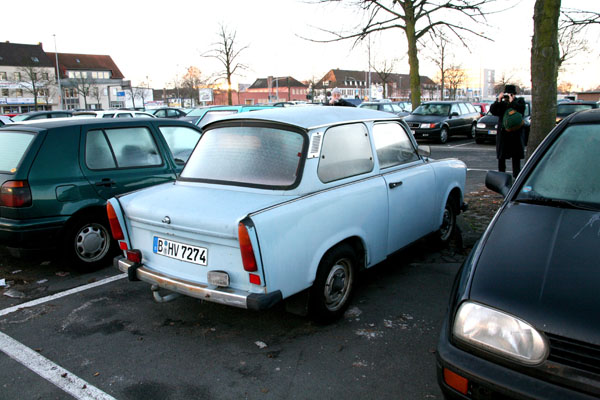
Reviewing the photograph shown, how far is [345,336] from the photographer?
3.70 metres

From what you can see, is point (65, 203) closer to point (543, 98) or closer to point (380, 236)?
point (380, 236)

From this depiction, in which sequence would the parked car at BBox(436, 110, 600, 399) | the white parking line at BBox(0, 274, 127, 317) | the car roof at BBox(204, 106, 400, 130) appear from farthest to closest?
1. the white parking line at BBox(0, 274, 127, 317)
2. the car roof at BBox(204, 106, 400, 130)
3. the parked car at BBox(436, 110, 600, 399)

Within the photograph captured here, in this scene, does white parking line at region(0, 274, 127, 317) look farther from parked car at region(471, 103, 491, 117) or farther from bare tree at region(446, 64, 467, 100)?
bare tree at region(446, 64, 467, 100)

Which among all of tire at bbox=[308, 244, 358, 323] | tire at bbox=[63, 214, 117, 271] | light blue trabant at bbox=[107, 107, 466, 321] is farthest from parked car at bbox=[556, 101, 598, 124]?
tire at bbox=[63, 214, 117, 271]

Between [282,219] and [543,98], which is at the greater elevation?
[543,98]

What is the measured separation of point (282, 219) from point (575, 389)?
6.38 feet

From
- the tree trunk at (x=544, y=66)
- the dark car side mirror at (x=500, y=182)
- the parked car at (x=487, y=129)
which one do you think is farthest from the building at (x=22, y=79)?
the dark car side mirror at (x=500, y=182)

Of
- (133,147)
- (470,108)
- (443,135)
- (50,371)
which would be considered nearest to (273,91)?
(470,108)

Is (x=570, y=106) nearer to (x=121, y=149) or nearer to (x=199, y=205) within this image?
(x=121, y=149)

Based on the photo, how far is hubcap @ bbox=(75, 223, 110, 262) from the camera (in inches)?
207

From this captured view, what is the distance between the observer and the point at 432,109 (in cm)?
2061

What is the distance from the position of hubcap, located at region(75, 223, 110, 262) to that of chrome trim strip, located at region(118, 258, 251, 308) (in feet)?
5.46

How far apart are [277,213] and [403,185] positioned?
69.2 inches

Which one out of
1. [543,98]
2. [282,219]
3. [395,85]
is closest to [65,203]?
[282,219]
